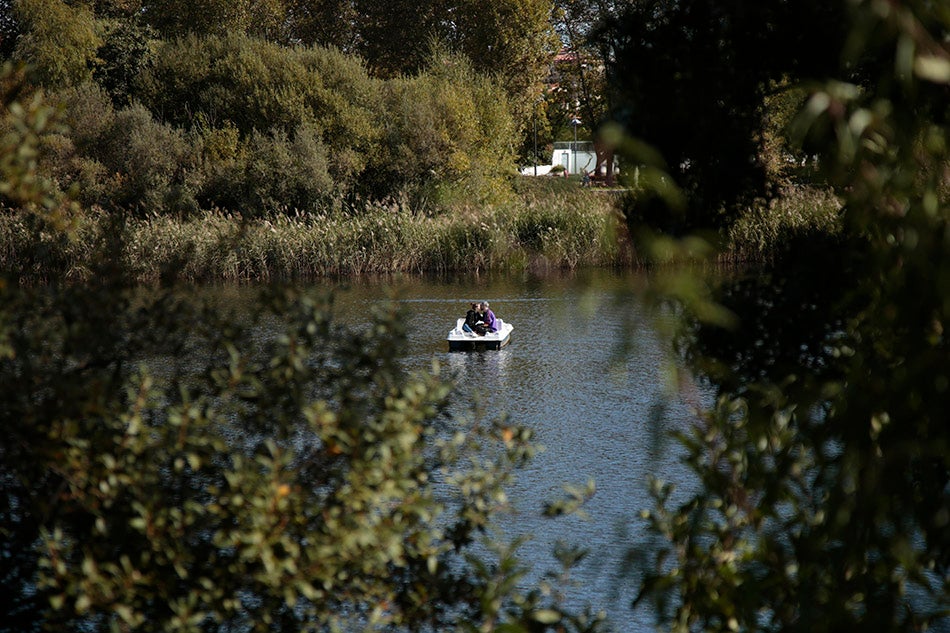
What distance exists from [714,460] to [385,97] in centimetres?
3875

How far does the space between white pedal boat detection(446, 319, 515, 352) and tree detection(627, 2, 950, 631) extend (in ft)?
59.3

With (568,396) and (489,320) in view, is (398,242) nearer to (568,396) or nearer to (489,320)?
(489,320)

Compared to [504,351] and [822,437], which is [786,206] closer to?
[504,351]

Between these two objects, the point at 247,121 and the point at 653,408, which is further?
the point at 247,121

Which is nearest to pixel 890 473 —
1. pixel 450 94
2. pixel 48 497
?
pixel 48 497

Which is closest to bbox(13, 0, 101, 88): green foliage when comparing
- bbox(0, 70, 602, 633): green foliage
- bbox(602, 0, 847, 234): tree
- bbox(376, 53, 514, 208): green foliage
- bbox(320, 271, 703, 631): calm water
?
bbox(376, 53, 514, 208): green foliage

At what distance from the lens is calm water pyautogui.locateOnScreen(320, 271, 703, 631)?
10289mm

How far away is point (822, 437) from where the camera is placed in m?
2.59

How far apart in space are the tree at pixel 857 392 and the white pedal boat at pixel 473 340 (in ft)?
59.3

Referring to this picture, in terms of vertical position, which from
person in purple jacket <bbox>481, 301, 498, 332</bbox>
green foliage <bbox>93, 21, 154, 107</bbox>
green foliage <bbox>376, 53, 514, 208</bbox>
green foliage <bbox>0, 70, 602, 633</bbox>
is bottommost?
person in purple jacket <bbox>481, 301, 498, 332</bbox>

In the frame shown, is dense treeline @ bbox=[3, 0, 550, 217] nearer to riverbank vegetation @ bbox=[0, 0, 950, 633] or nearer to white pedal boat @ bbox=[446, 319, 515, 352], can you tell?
white pedal boat @ bbox=[446, 319, 515, 352]

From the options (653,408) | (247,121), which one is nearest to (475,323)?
(653,408)

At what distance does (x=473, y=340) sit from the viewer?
22.1 meters

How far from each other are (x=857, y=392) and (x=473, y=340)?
19.7 metres
